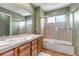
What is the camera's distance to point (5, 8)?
1577 mm

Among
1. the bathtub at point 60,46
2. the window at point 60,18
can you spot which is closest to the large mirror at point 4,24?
the bathtub at point 60,46

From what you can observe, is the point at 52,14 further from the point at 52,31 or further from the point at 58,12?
the point at 52,31

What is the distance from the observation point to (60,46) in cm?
273

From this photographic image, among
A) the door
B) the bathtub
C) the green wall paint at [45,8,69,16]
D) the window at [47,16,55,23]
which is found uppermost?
the green wall paint at [45,8,69,16]

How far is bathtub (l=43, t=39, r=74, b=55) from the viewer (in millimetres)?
2543

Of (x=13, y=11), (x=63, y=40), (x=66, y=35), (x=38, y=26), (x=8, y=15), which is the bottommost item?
(x=63, y=40)

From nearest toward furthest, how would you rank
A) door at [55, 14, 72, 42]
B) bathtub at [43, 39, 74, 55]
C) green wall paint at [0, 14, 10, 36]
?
green wall paint at [0, 14, 10, 36] < bathtub at [43, 39, 74, 55] < door at [55, 14, 72, 42]

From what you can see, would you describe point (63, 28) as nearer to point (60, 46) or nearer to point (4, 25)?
point (60, 46)

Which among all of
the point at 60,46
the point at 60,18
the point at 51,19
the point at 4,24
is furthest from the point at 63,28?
the point at 4,24

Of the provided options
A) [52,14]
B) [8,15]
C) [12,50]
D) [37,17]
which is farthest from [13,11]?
[52,14]

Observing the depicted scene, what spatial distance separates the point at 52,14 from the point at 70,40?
50.2 inches

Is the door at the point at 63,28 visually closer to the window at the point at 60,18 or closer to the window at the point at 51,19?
the window at the point at 60,18

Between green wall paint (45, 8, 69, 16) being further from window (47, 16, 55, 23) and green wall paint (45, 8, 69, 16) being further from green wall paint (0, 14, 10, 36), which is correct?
green wall paint (0, 14, 10, 36)

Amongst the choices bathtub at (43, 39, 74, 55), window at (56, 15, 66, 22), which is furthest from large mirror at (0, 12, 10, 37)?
window at (56, 15, 66, 22)
